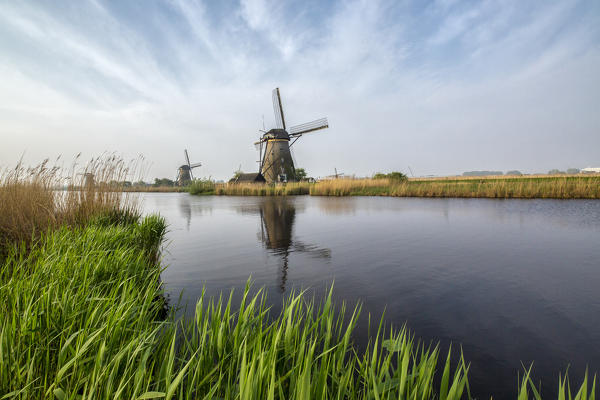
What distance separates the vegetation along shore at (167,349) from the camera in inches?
48.1

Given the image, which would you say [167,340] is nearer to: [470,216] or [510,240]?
[510,240]

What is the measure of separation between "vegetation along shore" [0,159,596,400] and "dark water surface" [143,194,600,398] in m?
0.26

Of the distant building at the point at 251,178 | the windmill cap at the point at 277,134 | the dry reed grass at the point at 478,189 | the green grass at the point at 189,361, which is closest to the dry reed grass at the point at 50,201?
the green grass at the point at 189,361

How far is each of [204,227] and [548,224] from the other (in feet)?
41.6

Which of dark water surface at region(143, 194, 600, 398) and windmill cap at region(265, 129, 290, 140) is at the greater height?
A: windmill cap at region(265, 129, 290, 140)

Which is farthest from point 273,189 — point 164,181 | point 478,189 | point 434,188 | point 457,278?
point 164,181

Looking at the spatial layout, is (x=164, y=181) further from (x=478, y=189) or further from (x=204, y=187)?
(x=478, y=189)

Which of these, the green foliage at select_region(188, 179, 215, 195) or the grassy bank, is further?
the green foliage at select_region(188, 179, 215, 195)

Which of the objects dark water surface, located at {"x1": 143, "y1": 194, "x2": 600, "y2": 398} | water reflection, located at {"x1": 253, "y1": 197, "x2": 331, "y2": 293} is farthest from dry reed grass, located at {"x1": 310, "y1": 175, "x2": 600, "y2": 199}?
water reflection, located at {"x1": 253, "y1": 197, "x2": 331, "y2": 293}

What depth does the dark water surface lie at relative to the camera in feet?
8.47

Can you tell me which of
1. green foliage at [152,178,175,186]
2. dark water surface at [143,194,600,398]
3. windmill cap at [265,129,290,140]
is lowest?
dark water surface at [143,194,600,398]

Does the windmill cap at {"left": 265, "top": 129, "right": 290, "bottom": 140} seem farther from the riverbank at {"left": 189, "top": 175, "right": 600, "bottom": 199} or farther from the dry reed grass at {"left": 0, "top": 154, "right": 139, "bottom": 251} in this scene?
the dry reed grass at {"left": 0, "top": 154, "right": 139, "bottom": 251}

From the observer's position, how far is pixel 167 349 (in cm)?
158

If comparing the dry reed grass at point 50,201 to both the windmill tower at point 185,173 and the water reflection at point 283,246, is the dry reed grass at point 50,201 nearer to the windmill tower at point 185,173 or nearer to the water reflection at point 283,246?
the water reflection at point 283,246
